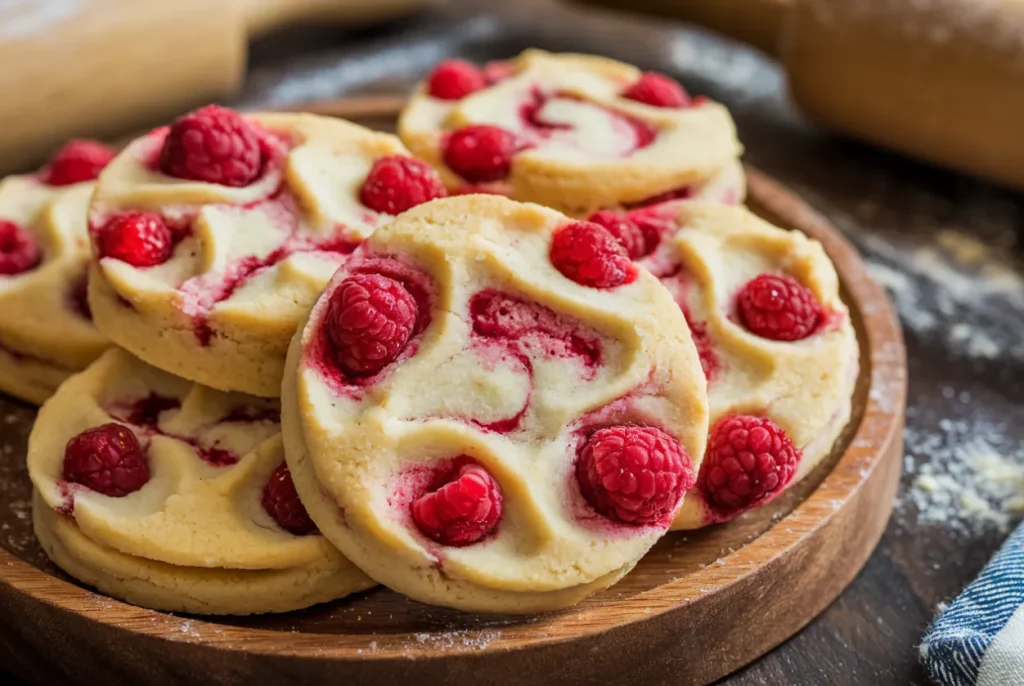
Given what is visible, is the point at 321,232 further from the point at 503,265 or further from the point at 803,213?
the point at 803,213

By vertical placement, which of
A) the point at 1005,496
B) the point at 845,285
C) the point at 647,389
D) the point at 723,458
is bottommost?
the point at 1005,496

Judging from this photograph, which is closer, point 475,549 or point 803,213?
point 475,549

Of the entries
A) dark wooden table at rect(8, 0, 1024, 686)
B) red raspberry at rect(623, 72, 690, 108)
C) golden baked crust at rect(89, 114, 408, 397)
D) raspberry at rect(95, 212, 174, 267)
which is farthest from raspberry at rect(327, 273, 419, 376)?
red raspberry at rect(623, 72, 690, 108)

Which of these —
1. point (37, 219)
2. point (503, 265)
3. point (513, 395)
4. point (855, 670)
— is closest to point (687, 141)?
point (503, 265)

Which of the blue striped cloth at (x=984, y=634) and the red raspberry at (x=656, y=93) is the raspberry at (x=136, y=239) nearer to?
the red raspberry at (x=656, y=93)

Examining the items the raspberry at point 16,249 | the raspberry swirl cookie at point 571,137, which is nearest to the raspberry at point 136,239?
the raspberry at point 16,249

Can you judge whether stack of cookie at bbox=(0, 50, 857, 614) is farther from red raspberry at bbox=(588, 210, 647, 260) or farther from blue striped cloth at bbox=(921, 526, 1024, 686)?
blue striped cloth at bbox=(921, 526, 1024, 686)

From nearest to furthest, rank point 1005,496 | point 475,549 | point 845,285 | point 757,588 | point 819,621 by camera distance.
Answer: point 475,549 < point 757,588 < point 819,621 < point 1005,496 < point 845,285
